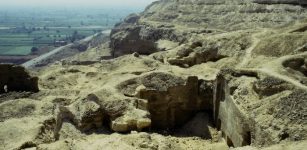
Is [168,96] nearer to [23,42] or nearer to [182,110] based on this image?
[182,110]

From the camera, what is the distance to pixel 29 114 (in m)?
25.5

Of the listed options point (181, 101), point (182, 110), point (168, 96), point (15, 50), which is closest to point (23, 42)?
point (15, 50)

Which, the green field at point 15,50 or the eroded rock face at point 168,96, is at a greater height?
the eroded rock face at point 168,96

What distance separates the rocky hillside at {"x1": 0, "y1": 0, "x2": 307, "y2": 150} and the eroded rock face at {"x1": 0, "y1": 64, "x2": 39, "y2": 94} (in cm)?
68

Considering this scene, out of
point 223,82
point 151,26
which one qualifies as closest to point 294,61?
point 223,82

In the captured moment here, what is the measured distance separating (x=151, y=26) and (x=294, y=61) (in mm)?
34100

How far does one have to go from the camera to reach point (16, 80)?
30906 millimetres

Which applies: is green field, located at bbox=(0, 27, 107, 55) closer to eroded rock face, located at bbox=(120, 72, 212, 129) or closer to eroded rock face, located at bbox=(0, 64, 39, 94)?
eroded rock face, located at bbox=(0, 64, 39, 94)

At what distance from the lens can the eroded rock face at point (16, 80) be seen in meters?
30.6

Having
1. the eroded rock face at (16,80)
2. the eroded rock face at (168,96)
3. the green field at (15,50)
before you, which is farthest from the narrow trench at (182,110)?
the green field at (15,50)

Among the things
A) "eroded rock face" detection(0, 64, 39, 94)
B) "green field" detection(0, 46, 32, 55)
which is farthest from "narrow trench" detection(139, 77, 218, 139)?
"green field" detection(0, 46, 32, 55)

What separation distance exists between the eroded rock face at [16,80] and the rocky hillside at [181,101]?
0.68 metres

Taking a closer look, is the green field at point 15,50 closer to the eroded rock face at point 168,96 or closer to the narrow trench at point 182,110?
the eroded rock face at point 168,96

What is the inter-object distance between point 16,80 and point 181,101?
10565 mm
